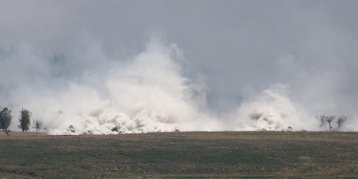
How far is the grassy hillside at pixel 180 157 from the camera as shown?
11281 centimetres

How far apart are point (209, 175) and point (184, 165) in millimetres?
10562

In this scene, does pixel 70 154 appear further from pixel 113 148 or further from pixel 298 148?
pixel 298 148

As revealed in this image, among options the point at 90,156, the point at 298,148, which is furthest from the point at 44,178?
the point at 298,148

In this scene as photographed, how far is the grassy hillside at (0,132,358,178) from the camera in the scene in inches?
4441

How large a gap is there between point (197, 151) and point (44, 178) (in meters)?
40.5

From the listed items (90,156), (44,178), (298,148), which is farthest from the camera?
(298,148)

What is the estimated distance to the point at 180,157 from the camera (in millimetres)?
128375

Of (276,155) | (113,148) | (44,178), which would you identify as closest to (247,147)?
(276,155)

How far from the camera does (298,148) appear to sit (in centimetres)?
13875

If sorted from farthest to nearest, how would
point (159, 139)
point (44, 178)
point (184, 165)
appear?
point (159, 139) < point (184, 165) < point (44, 178)

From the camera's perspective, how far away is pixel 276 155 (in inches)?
5138

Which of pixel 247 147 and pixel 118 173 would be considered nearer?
pixel 118 173

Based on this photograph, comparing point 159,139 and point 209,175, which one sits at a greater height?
point 159,139

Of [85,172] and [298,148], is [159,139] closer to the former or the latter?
[298,148]
